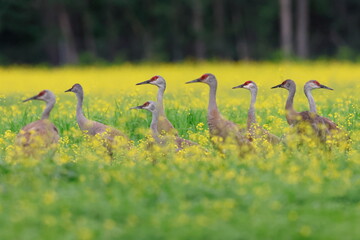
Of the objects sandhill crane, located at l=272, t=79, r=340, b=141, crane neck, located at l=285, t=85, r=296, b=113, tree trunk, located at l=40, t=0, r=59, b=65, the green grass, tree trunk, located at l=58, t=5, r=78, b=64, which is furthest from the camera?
tree trunk, located at l=58, t=5, r=78, b=64

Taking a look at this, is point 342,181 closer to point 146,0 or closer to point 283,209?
point 283,209

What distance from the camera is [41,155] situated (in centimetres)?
1002

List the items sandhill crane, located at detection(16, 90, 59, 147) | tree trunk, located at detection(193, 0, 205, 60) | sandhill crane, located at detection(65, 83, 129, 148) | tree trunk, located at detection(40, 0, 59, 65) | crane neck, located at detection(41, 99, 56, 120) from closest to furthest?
sandhill crane, located at detection(16, 90, 59, 147)
crane neck, located at detection(41, 99, 56, 120)
sandhill crane, located at detection(65, 83, 129, 148)
tree trunk, located at detection(40, 0, 59, 65)
tree trunk, located at detection(193, 0, 205, 60)

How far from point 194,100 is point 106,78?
11802mm

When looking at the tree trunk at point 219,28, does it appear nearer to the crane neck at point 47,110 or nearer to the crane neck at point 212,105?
the crane neck at point 212,105

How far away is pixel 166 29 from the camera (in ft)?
169

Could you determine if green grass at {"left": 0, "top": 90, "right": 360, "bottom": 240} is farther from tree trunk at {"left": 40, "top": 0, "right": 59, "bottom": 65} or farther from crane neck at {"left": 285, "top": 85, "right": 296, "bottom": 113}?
tree trunk at {"left": 40, "top": 0, "right": 59, "bottom": 65}

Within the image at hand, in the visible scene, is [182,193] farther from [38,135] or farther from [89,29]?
[89,29]

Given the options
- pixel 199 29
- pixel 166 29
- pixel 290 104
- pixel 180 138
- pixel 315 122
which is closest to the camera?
pixel 315 122

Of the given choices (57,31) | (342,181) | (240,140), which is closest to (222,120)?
(240,140)

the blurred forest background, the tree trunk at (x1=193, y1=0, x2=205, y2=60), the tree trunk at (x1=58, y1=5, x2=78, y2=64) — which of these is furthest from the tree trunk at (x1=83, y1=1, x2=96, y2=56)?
the tree trunk at (x1=193, y1=0, x2=205, y2=60)

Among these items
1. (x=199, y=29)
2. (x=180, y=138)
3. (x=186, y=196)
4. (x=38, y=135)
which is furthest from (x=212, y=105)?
(x=199, y=29)

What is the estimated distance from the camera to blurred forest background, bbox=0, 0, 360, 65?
4675 cm

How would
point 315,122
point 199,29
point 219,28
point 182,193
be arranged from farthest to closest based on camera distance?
point 219,28
point 199,29
point 315,122
point 182,193
